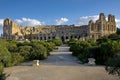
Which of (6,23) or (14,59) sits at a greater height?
(6,23)

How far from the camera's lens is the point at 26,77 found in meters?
14.7

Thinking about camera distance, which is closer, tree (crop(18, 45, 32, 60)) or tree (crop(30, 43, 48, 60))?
tree (crop(18, 45, 32, 60))

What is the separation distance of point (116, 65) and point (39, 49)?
1480 centimetres

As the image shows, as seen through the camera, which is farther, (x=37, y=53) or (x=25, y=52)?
(x=37, y=53)

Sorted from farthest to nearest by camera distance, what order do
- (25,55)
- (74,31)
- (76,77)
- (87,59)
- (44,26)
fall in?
(44,26), (74,31), (25,55), (87,59), (76,77)

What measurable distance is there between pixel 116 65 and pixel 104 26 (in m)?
110

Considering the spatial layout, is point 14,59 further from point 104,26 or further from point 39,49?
point 104,26

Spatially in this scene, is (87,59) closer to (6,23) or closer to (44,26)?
(6,23)

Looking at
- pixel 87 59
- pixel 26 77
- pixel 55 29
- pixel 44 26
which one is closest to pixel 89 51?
pixel 87 59

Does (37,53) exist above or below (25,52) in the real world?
below

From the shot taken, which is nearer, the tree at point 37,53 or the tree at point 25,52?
the tree at point 25,52

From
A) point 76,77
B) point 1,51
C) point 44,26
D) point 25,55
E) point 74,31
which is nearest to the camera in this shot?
point 76,77

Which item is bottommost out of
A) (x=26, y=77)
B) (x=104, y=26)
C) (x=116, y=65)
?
(x=26, y=77)

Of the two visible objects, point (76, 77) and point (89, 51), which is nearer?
point (76, 77)
